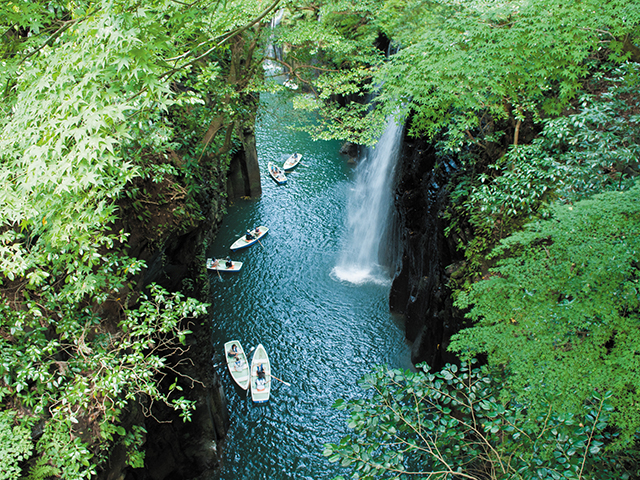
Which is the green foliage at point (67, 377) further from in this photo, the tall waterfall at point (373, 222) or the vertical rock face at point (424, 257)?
the tall waterfall at point (373, 222)

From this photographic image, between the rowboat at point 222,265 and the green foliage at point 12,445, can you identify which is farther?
the rowboat at point 222,265

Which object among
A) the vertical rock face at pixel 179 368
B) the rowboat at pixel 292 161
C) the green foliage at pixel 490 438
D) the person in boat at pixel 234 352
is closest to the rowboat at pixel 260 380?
the person in boat at pixel 234 352

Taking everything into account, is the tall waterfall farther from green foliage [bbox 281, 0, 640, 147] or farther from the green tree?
the green tree

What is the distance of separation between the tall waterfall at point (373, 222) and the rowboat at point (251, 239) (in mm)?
4810

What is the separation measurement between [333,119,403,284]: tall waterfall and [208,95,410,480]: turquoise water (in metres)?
0.50

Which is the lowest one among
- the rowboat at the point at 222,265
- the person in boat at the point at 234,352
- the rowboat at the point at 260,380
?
the rowboat at the point at 260,380

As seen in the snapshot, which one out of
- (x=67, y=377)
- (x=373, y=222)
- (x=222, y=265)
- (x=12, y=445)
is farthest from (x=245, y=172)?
(x=12, y=445)

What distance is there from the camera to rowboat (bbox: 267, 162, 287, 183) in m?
27.0

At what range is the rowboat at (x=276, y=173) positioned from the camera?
2697cm

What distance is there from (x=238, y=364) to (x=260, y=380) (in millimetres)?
1165

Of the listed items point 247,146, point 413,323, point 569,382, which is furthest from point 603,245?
point 247,146

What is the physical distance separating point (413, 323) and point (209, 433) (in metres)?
8.49

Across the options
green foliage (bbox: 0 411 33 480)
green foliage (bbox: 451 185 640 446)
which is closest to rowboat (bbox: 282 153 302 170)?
green foliage (bbox: 451 185 640 446)

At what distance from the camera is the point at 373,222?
21500 mm
